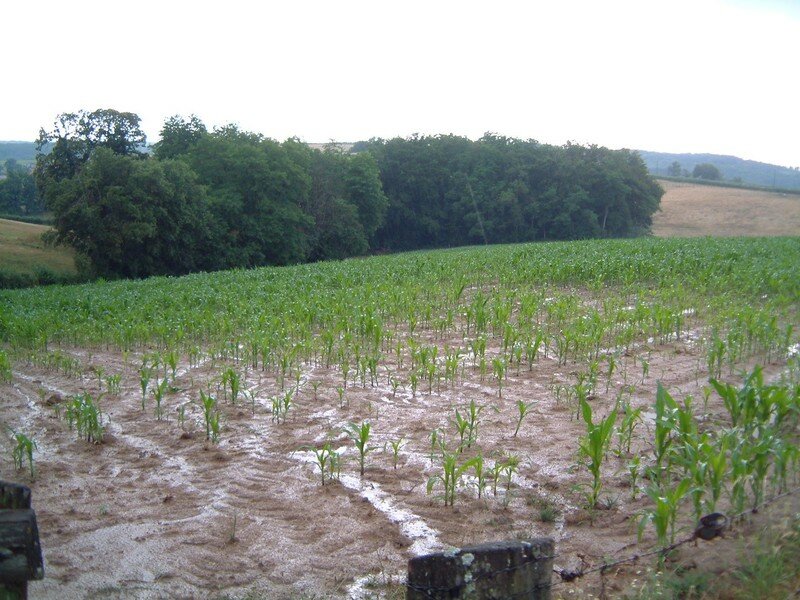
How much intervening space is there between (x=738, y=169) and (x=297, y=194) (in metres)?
89.1

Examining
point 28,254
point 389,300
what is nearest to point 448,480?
point 389,300

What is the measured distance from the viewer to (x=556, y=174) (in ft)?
203

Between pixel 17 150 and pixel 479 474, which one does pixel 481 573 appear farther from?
pixel 17 150

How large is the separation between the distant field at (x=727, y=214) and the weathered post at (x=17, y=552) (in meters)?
61.0

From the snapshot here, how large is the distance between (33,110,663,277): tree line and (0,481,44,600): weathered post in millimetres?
36871

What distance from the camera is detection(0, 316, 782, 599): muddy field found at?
15.0 ft

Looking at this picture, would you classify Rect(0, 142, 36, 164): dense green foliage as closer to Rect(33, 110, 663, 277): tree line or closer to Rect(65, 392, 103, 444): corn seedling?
Rect(33, 110, 663, 277): tree line

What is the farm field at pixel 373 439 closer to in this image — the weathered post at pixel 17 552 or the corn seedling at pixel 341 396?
the corn seedling at pixel 341 396

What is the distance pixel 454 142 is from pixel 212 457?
61444 mm

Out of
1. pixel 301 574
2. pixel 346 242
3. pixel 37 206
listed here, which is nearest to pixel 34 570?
pixel 301 574

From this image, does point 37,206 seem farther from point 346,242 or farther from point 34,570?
point 34,570

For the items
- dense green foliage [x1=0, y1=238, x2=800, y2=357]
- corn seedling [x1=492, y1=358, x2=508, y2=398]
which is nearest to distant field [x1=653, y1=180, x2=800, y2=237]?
dense green foliage [x1=0, y1=238, x2=800, y2=357]

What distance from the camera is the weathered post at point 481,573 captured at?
2.81 m

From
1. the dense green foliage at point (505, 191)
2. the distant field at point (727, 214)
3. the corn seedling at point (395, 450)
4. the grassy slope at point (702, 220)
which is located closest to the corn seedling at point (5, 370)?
the corn seedling at point (395, 450)
